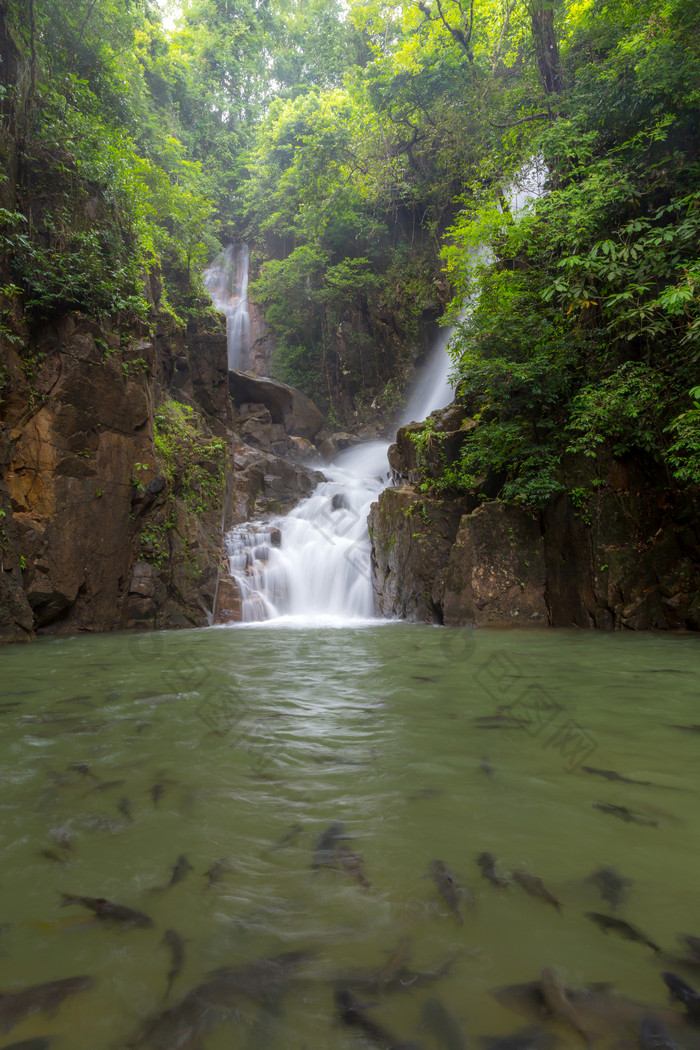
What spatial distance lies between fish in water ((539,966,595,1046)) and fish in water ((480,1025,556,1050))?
0.23 ft

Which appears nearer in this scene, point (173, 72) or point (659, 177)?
point (659, 177)

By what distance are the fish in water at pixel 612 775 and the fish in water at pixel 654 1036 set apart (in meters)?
1.56

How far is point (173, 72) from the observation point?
2322 cm

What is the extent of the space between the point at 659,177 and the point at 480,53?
1094 cm

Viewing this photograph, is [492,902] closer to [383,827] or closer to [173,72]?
[383,827]

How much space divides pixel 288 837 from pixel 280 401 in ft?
62.1

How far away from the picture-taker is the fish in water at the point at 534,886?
1.82 meters

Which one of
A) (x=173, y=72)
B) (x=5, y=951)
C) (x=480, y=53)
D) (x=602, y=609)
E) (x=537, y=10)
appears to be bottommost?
(x=5, y=951)

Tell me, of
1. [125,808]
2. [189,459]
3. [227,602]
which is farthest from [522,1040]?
[189,459]

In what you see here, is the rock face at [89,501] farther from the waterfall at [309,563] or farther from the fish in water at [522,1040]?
the fish in water at [522,1040]

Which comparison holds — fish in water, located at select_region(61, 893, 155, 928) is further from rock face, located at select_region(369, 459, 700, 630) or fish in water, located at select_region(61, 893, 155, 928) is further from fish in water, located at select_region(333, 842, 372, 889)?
rock face, located at select_region(369, 459, 700, 630)

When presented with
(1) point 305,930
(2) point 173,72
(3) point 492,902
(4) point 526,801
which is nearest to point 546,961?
(3) point 492,902

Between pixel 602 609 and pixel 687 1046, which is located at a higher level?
pixel 602 609

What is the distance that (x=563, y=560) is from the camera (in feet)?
29.9
